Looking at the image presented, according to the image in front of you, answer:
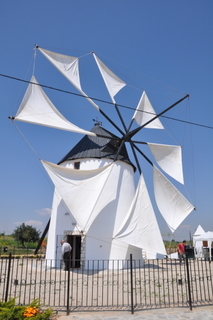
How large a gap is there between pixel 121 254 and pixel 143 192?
12.5 ft

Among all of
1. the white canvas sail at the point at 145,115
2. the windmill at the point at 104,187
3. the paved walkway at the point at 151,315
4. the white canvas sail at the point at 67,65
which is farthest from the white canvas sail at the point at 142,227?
the paved walkway at the point at 151,315

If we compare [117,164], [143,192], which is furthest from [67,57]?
[143,192]

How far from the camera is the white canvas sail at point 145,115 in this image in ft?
61.4

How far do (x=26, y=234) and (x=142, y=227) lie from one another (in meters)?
32.6

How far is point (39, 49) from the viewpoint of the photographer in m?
15.8

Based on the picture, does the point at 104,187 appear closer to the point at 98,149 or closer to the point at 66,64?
the point at 98,149

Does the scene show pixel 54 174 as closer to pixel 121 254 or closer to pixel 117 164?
pixel 117 164

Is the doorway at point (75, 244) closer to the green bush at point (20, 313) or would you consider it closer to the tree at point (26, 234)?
the green bush at point (20, 313)

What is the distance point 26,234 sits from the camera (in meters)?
42.7

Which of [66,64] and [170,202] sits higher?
[66,64]

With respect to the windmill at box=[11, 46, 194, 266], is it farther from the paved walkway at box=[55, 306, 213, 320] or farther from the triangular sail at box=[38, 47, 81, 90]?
the paved walkway at box=[55, 306, 213, 320]

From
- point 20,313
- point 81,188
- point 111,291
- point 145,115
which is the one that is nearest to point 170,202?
point 81,188

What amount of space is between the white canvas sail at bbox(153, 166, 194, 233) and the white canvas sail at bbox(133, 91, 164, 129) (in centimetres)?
354

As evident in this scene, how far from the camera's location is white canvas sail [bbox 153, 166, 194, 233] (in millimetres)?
16906
